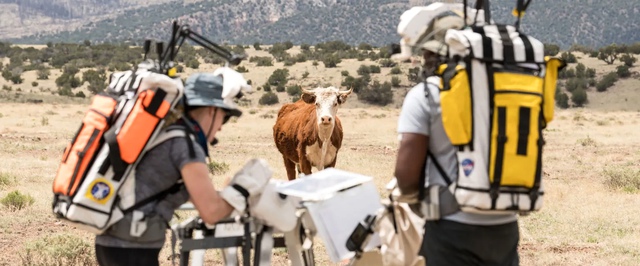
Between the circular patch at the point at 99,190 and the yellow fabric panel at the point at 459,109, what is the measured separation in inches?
60.3

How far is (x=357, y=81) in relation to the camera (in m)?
54.3

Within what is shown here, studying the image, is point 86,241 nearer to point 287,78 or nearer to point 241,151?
point 241,151

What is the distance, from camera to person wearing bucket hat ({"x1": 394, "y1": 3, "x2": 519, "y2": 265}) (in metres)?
4.48

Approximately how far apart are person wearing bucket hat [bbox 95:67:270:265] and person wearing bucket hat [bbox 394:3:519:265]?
0.74m

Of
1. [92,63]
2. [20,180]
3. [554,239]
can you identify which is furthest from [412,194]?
[92,63]

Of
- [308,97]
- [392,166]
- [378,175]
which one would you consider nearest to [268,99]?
[392,166]

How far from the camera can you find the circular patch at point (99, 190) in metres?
4.50

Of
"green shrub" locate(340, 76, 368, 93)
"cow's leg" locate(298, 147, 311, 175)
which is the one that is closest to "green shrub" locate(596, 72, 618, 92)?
"green shrub" locate(340, 76, 368, 93)

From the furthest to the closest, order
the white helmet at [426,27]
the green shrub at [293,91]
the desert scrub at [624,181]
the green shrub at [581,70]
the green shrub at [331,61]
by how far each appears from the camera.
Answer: the green shrub at [331,61] < the green shrub at [581,70] < the green shrub at [293,91] < the desert scrub at [624,181] < the white helmet at [426,27]

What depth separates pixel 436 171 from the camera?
15.0 feet

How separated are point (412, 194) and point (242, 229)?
937 millimetres

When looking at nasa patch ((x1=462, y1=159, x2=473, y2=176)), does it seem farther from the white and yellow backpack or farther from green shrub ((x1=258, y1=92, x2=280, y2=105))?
green shrub ((x1=258, y1=92, x2=280, y2=105))

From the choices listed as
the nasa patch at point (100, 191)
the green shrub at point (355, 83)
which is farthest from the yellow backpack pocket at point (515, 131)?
the green shrub at point (355, 83)

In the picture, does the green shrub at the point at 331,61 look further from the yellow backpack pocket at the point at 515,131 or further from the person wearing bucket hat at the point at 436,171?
the yellow backpack pocket at the point at 515,131
